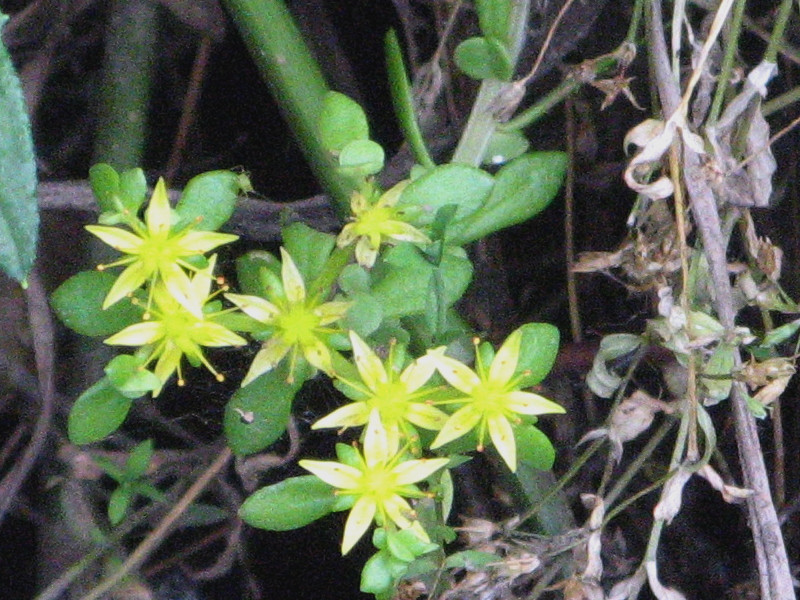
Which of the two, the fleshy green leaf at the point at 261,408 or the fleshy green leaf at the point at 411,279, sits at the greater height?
the fleshy green leaf at the point at 411,279

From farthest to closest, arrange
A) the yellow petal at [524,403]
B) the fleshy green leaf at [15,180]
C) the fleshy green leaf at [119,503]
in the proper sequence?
the fleshy green leaf at [119,503] < the yellow petal at [524,403] < the fleshy green leaf at [15,180]

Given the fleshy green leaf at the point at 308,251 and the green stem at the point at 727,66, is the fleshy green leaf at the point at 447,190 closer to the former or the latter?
the fleshy green leaf at the point at 308,251

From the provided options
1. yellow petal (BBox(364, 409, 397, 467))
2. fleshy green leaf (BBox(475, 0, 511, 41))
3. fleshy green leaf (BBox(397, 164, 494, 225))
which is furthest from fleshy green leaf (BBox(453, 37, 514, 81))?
yellow petal (BBox(364, 409, 397, 467))

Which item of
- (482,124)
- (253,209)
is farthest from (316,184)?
(482,124)

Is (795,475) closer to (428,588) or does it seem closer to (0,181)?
(428,588)

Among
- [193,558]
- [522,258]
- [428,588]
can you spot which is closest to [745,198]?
[522,258]

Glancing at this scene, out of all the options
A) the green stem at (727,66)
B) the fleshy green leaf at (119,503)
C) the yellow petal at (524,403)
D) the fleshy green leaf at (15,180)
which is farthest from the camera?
the fleshy green leaf at (119,503)

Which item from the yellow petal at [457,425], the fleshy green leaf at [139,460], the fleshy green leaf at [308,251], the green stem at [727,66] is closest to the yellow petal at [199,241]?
the fleshy green leaf at [308,251]
